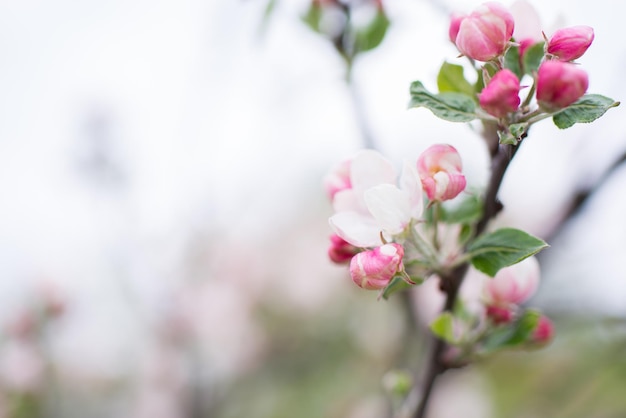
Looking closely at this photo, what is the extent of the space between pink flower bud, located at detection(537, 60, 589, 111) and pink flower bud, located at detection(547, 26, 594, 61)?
0.14ft

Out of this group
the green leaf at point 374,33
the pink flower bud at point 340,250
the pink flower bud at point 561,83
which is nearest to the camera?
the pink flower bud at point 561,83

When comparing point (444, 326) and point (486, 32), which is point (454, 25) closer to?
point (486, 32)

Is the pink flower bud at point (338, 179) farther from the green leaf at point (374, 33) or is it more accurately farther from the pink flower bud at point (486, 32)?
the green leaf at point (374, 33)

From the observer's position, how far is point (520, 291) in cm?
51

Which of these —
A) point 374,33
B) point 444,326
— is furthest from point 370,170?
point 374,33

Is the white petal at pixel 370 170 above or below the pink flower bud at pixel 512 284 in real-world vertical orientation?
above

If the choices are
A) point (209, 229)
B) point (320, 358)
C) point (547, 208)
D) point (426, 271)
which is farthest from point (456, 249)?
point (320, 358)

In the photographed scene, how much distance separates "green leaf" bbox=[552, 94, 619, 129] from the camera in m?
0.38

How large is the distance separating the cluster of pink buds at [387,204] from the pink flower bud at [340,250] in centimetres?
3

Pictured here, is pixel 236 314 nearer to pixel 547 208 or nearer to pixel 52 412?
pixel 52 412

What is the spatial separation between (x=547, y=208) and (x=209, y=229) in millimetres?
789

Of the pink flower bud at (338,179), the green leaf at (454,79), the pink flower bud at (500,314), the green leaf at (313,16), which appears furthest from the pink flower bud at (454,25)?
the green leaf at (313,16)

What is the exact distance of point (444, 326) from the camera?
490 mm

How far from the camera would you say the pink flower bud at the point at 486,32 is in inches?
15.4
